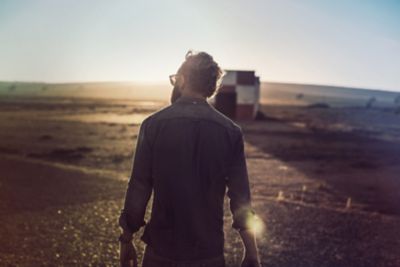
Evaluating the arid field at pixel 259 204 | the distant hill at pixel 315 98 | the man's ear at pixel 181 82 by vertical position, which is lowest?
the distant hill at pixel 315 98

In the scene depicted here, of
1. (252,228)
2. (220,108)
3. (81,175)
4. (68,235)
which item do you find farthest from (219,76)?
(220,108)

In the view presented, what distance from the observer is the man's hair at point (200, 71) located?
2.81 meters

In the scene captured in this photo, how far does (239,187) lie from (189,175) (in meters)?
0.27

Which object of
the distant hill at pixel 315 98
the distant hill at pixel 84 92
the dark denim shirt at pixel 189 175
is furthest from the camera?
the distant hill at pixel 84 92

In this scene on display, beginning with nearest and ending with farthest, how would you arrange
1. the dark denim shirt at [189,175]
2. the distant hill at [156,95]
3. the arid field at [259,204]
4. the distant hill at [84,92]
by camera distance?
1. the dark denim shirt at [189,175]
2. the arid field at [259,204]
3. the distant hill at [156,95]
4. the distant hill at [84,92]

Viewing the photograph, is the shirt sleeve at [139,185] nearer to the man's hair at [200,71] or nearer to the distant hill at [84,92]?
the man's hair at [200,71]

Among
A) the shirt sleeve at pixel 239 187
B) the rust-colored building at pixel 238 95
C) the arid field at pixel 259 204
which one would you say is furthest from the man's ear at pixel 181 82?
the rust-colored building at pixel 238 95

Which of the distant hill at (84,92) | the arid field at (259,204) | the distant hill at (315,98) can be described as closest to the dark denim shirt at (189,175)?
the arid field at (259,204)

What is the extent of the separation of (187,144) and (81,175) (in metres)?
9.26

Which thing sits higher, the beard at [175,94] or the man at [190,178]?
the beard at [175,94]

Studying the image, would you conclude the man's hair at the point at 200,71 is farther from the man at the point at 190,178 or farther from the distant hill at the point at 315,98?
the distant hill at the point at 315,98

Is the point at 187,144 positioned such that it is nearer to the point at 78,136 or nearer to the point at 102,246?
the point at 102,246

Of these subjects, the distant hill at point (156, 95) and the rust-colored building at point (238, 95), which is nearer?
the rust-colored building at point (238, 95)

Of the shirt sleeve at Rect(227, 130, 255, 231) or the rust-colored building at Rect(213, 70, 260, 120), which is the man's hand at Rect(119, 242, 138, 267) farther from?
the rust-colored building at Rect(213, 70, 260, 120)
